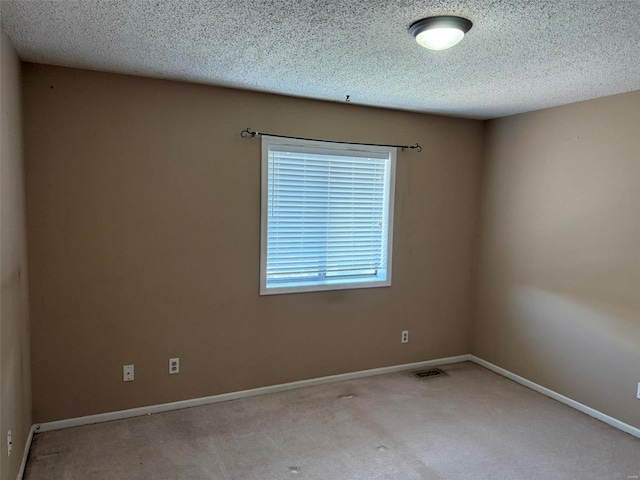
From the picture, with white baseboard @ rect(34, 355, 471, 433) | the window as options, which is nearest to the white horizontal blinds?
the window

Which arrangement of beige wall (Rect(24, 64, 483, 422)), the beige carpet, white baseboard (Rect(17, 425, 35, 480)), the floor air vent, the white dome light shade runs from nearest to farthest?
the white dome light shade → white baseboard (Rect(17, 425, 35, 480)) → the beige carpet → beige wall (Rect(24, 64, 483, 422)) → the floor air vent

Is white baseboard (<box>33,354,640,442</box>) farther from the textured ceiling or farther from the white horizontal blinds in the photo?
the textured ceiling

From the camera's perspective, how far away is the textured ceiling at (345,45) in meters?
1.88

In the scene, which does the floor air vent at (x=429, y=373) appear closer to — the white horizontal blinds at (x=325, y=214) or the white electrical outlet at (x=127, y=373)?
the white horizontal blinds at (x=325, y=214)

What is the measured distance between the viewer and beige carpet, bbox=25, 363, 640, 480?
2551 millimetres

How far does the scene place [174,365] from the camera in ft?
10.6

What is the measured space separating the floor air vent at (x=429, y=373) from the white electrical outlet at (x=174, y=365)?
6.91 ft

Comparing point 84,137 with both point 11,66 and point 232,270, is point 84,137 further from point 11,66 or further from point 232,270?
point 232,270

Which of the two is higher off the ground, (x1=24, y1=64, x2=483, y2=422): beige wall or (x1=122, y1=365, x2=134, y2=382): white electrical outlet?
(x1=24, y1=64, x2=483, y2=422): beige wall

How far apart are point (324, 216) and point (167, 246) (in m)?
1.29

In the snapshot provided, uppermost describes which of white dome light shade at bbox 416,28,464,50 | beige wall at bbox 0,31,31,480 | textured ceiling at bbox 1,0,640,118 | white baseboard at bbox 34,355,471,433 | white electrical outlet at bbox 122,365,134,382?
textured ceiling at bbox 1,0,640,118

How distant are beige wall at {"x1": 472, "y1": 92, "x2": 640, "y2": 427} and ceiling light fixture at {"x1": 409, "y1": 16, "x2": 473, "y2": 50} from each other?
6.11 ft

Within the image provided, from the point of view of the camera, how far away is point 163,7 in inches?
74.5

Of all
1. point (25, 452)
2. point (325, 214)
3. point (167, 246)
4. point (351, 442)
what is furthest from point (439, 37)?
point (25, 452)
